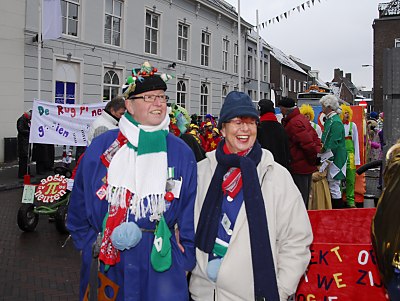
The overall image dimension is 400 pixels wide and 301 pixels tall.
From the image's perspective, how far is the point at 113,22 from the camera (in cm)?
1794

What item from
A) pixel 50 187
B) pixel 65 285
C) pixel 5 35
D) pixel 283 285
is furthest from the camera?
pixel 5 35

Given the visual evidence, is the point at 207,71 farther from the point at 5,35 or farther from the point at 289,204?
the point at 289,204

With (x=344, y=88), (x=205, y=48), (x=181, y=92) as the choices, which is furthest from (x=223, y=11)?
(x=344, y=88)

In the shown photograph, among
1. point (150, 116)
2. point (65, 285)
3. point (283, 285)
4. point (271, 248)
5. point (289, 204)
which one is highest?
point (150, 116)

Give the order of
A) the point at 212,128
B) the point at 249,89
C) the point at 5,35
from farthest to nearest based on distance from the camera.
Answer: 1. the point at 249,89
2. the point at 5,35
3. the point at 212,128

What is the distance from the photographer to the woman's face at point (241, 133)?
2.36 m

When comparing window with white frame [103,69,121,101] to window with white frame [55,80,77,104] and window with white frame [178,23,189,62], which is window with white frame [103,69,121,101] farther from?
window with white frame [178,23,189,62]

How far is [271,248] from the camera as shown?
2.16 m

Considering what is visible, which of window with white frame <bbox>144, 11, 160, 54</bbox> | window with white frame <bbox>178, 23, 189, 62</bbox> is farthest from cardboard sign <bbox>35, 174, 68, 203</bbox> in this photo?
window with white frame <bbox>178, 23, 189, 62</bbox>

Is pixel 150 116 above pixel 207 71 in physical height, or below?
below

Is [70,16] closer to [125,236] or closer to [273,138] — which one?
[273,138]

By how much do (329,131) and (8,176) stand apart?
9204 millimetres

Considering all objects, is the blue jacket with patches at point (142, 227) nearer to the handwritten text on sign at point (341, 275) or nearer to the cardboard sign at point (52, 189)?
the handwritten text on sign at point (341, 275)

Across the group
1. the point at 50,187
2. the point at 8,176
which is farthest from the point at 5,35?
the point at 50,187
